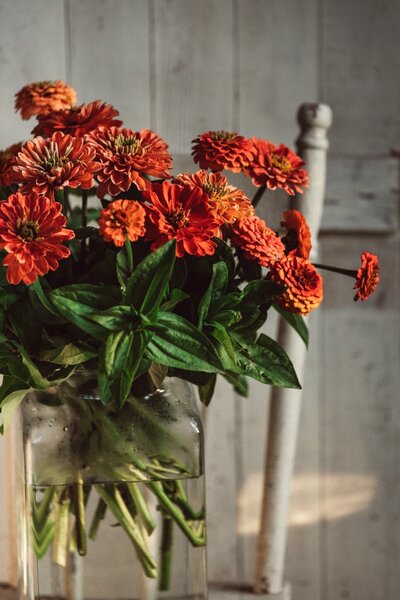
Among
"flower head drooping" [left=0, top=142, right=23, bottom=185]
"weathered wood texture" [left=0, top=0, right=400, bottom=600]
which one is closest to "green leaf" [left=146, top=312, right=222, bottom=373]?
"flower head drooping" [left=0, top=142, right=23, bottom=185]

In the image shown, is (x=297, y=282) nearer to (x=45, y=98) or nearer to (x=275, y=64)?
(x=45, y=98)

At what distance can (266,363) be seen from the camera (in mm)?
671

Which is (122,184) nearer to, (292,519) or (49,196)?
(49,196)

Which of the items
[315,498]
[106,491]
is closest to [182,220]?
[106,491]

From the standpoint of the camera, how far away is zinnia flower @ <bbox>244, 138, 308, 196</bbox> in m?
0.70

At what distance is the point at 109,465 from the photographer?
68cm

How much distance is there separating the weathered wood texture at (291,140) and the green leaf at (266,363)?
1.44 ft

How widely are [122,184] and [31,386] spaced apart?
192 millimetres

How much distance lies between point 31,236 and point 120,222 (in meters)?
0.07

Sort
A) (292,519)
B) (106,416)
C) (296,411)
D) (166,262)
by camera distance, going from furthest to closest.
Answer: (292,519) → (296,411) → (106,416) → (166,262)

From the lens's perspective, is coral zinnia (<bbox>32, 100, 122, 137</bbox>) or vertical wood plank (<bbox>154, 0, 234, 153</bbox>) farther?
vertical wood plank (<bbox>154, 0, 234, 153</bbox>)

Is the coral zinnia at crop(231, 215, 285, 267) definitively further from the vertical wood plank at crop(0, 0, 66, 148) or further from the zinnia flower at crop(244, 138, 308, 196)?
the vertical wood plank at crop(0, 0, 66, 148)

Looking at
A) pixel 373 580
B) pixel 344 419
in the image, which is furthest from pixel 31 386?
pixel 373 580

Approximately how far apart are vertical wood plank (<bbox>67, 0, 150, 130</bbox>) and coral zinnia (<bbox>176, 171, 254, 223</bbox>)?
48cm
